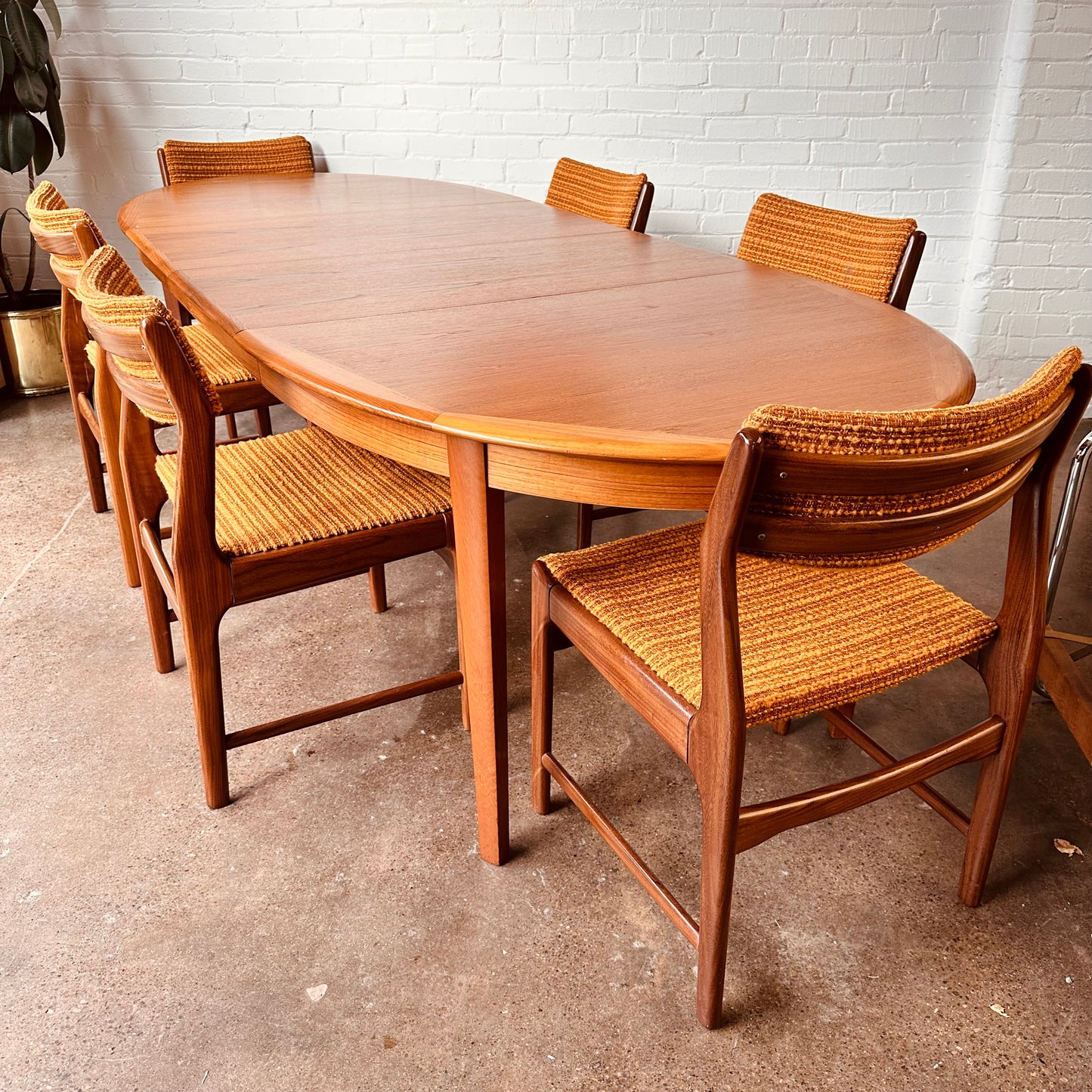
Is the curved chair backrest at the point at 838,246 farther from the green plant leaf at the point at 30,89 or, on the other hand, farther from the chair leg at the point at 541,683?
the green plant leaf at the point at 30,89

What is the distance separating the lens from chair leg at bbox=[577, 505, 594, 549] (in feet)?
7.73

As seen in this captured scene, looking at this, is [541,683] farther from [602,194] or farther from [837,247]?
[602,194]

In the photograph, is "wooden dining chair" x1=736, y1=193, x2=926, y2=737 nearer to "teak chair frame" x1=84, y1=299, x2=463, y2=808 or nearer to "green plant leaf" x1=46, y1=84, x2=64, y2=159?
"teak chair frame" x1=84, y1=299, x2=463, y2=808

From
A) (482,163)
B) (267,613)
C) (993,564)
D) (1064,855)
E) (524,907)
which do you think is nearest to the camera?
(524,907)

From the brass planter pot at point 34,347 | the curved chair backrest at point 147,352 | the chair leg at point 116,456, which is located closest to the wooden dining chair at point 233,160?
the chair leg at point 116,456

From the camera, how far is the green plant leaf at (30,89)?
3.11 metres

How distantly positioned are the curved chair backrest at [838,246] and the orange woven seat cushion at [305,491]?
0.94 metres

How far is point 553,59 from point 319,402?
2355mm

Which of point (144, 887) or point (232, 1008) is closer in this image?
point (232, 1008)

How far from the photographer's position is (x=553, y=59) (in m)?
3.30

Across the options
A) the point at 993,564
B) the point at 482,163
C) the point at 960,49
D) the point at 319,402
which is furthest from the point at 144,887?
the point at 960,49

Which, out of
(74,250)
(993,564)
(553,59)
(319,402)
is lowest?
(993,564)

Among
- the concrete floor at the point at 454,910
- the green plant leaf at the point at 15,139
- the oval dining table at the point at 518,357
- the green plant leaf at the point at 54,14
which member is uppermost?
the green plant leaf at the point at 54,14

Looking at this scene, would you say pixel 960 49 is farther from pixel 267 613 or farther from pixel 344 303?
pixel 267 613
